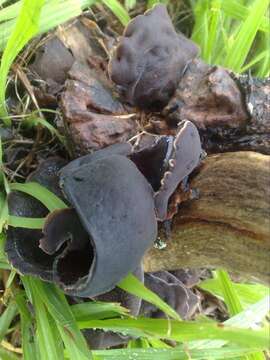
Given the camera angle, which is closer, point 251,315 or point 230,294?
point 251,315

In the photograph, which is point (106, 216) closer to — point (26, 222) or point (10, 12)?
point (26, 222)

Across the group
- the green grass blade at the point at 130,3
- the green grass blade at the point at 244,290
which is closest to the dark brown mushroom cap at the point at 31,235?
the green grass blade at the point at 130,3

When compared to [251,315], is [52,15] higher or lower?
higher

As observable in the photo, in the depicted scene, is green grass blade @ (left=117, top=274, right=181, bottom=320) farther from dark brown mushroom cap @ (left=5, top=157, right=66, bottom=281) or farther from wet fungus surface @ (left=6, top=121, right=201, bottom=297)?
dark brown mushroom cap @ (left=5, top=157, right=66, bottom=281)

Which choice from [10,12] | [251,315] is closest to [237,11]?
[10,12]

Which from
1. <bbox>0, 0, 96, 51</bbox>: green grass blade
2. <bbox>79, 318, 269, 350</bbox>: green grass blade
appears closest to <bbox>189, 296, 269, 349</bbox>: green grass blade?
<bbox>79, 318, 269, 350</bbox>: green grass blade

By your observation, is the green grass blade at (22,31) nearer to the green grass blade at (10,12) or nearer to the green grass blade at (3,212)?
the green grass blade at (10,12)
